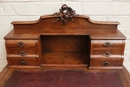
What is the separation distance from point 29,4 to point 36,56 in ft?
1.17

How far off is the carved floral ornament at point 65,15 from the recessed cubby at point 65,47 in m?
0.12

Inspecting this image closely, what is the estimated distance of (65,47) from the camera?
3.47ft

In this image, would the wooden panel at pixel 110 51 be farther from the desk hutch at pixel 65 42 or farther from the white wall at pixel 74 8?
the white wall at pixel 74 8

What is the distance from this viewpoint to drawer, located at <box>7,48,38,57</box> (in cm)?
90

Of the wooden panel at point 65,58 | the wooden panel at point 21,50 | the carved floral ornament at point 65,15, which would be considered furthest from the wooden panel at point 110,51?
the wooden panel at point 21,50

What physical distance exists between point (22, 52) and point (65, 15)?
1.05 feet

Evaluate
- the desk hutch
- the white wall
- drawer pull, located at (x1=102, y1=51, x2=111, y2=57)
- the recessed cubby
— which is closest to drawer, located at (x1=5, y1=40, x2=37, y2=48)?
the desk hutch

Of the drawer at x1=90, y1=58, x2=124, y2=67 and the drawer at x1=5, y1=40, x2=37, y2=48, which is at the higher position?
the drawer at x1=5, y1=40, x2=37, y2=48

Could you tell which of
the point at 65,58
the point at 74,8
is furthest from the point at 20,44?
the point at 74,8

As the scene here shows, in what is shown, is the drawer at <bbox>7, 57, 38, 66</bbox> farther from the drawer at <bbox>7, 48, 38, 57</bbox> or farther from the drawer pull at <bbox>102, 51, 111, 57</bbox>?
the drawer pull at <bbox>102, 51, 111, 57</bbox>

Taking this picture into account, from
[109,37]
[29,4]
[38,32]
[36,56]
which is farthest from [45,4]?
[109,37]

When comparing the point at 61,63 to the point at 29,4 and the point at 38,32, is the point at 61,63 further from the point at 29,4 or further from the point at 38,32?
the point at 29,4

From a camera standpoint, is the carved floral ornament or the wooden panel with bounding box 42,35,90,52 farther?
the wooden panel with bounding box 42,35,90,52

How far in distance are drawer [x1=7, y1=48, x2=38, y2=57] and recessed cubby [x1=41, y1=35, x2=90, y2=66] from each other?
0.10m
